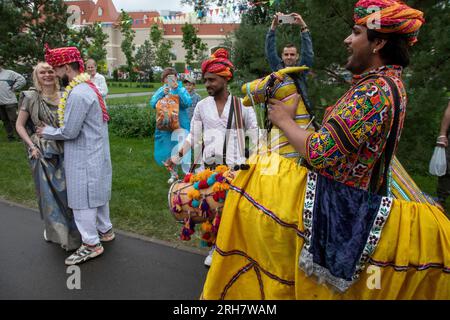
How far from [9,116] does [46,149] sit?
702 cm

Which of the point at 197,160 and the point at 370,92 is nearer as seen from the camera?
the point at 370,92

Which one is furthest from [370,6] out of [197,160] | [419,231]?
[197,160]

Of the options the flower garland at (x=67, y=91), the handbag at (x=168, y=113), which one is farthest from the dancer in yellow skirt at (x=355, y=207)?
the handbag at (x=168, y=113)

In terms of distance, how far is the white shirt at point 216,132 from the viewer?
3.66 m

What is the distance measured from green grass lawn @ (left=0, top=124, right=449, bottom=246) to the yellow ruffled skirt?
7.93 feet

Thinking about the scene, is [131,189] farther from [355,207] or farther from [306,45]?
[355,207]

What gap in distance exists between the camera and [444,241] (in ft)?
5.85

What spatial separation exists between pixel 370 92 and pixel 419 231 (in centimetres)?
69

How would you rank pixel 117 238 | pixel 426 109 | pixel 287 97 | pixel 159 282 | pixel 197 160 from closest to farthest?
pixel 287 97 → pixel 159 282 → pixel 197 160 → pixel 426 109 → pixel 117 238

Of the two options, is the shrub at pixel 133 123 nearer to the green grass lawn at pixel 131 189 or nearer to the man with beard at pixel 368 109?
the green grass lawn at pixel 131 189

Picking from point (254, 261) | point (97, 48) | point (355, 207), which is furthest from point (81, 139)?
point (97, 48)

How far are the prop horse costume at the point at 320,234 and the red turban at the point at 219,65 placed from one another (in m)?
1.47
